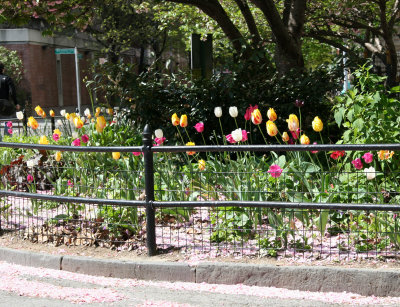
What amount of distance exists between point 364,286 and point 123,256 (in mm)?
2279

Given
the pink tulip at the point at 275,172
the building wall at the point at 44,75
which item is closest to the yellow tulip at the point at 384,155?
the pink tulip at the point at 275,172

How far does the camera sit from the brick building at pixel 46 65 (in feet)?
136

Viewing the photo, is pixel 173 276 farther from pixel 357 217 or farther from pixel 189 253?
pixel 357 217

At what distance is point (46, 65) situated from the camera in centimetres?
4475

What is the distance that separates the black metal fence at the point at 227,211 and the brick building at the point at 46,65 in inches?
1333

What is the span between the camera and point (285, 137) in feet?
22.4

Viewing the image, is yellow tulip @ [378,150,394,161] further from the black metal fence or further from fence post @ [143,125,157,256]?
fence post @ [143,125,157,256]

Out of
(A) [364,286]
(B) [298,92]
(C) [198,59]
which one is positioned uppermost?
(C) [198,59]

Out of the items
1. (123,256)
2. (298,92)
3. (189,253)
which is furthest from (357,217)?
(298,92)

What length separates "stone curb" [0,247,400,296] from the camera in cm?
525

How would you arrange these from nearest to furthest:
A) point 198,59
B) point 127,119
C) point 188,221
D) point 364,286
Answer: point 364,286 → point 188,221 → point 127,119 → point 198,59

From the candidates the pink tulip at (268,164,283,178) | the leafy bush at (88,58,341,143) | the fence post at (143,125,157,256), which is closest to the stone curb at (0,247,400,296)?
the fence post at (143,125,157,256)

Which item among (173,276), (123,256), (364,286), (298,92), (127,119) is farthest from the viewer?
(127,119)

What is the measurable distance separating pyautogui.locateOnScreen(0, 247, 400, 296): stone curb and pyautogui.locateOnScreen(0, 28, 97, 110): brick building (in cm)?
3470
